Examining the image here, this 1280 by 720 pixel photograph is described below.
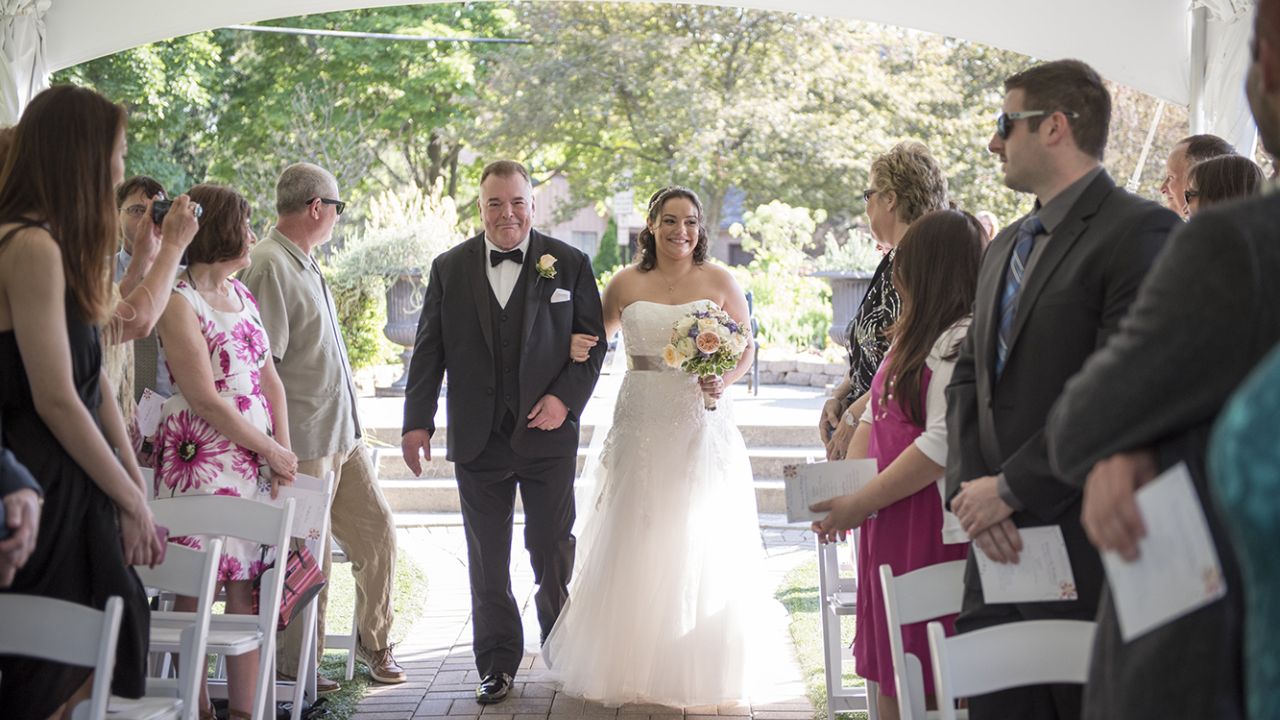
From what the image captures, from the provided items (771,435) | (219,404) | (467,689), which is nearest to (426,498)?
(771,435)

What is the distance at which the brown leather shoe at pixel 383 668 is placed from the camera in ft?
17.7

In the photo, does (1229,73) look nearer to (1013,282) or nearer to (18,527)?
(1013,282)

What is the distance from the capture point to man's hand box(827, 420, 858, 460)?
4445 millimetres

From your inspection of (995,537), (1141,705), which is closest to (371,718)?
(995,537)

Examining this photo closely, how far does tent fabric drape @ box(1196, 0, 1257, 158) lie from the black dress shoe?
486 cm

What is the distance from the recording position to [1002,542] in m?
2.64

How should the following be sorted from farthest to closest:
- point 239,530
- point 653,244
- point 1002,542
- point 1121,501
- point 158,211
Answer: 1. point 653,244
2. point 158,211
3. point 239,530
4. point 1002,542
5. point 1121,501

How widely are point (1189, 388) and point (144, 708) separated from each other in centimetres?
237

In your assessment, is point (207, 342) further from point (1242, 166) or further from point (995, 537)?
point (1242, 166)

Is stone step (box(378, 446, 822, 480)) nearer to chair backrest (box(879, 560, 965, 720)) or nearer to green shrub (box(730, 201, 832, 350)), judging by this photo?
green shrub (box(730, 201, 832, 350))

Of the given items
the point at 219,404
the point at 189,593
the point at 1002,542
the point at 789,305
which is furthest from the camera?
the point at 789,305

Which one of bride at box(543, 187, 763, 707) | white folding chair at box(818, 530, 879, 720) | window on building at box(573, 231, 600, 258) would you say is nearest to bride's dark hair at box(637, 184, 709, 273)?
bride at box(543, 187, 763, 707)

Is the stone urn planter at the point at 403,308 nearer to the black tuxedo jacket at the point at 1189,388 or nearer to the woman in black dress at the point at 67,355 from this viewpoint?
the woman in black dress at the point at 67,355

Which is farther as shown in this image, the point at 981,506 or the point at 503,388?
the point at 503,388
